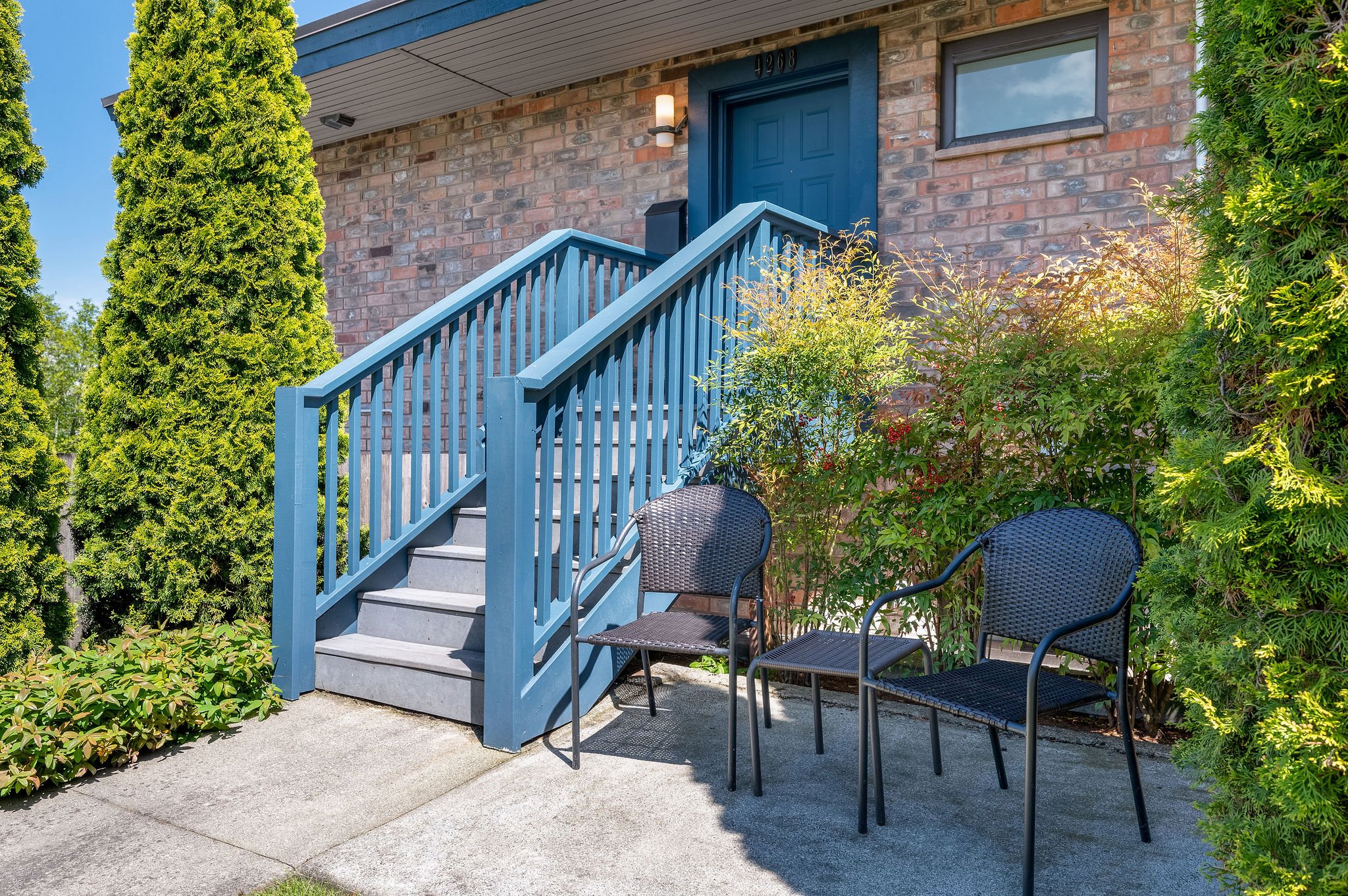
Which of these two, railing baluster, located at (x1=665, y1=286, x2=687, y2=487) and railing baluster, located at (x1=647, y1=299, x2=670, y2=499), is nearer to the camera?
railing baluster, located at (x1=647, y1=299, x2=670, y2=499)

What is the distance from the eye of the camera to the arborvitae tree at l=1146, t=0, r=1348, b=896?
1297 millimetres

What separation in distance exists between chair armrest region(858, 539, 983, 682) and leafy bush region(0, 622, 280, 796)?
224 cm

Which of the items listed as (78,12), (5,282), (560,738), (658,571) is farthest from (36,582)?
(78,12)

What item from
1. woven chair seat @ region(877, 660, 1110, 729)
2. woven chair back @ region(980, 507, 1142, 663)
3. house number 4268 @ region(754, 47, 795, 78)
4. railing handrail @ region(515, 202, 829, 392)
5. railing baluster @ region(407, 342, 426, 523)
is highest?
house number 4268 @ region(754, 47, 795, 78)

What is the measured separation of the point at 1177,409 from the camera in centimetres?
161

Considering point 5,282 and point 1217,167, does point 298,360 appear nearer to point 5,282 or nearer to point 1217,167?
point 5,282

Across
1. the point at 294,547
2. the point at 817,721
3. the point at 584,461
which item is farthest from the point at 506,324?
the point at 817,721

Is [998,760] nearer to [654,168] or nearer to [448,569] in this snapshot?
[448,569]

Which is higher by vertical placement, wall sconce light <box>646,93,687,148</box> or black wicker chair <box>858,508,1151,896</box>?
wall sconce light <box>646,93,687,148</box>

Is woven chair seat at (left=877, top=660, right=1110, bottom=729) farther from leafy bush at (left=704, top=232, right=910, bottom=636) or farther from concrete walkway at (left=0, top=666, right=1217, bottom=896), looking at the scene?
leafy bush at (left=704, top=232, right=910, bottom=636)

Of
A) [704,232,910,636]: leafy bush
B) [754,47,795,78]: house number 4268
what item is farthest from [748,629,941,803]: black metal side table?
[754,47,795,78]: house number 4268

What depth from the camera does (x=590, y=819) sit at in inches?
94.5

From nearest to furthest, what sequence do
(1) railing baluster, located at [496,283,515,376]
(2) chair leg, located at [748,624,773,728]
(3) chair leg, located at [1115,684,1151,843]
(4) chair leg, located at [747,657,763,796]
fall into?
(3) chair leg, located at [1115,684,1151,843]
(4) chair leg, located at [747,657,763,796]
(2) chair leg, located at [748,624,773,728]
(1) railing baluster, located at [496,283,515,376]

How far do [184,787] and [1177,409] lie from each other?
284 centimetres
